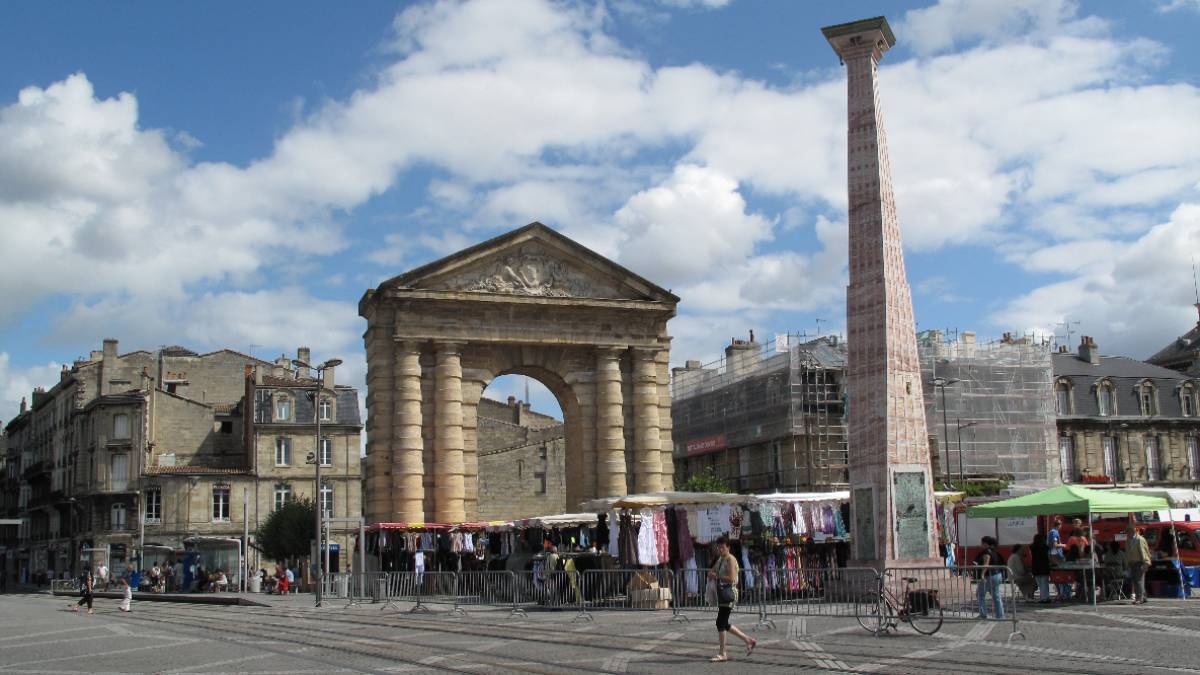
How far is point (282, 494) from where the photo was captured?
64938 millimetres

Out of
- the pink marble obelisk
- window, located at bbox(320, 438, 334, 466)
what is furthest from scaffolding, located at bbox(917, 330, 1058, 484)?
the pink marble obelisk

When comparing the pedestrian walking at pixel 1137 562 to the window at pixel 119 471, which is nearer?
the pedestrian walking at pixel 1137 562

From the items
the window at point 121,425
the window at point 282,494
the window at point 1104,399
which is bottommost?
the window at point 282,494

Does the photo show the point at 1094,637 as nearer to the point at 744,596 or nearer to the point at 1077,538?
the point at 744,596

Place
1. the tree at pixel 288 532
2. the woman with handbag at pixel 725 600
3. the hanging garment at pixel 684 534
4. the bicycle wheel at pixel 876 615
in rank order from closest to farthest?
1. the woman with handbag at pixel 725 600
2. the bicycle wheel at pixel 876 615
3. the hanging garment at pixel 684 534
4. the tree at pixel 288 532

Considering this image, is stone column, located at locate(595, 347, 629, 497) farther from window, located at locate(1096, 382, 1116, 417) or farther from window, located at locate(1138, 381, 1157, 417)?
window, located at locate(1138, 381, 1157, 417)

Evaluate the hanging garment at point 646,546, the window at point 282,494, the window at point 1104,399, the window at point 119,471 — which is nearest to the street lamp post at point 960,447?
the window at point 1104,399

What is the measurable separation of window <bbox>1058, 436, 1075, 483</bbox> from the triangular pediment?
87.3ft

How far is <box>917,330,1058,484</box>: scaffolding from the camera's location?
5469 centimetres

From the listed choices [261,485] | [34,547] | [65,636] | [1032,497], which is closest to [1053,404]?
[1032,497]

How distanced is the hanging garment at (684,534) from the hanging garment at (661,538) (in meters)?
0.30

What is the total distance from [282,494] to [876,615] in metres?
50.7

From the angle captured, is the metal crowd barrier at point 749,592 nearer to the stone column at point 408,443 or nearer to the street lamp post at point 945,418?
the stone column at point 408,443

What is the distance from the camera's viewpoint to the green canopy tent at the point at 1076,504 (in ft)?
78.6
